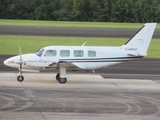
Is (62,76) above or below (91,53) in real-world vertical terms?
below

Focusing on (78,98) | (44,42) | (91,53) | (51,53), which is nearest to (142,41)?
(91,53)

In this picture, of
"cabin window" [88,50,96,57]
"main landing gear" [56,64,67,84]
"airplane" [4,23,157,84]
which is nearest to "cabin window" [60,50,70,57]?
"airplane" [4,23,157,84]

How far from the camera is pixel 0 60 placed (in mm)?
34750

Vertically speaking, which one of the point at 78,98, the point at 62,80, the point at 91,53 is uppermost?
the point at 91,53

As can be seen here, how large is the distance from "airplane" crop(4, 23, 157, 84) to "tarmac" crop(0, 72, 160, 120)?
2.69ft

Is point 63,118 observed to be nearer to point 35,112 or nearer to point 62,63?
point 35,112

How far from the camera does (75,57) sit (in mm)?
25375

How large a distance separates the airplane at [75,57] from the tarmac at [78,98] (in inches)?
32.3

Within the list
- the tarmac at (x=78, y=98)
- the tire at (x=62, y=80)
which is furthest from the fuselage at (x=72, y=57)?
the tarmac at (x=78, y=98)

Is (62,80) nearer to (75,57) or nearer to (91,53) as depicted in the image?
(75,57)

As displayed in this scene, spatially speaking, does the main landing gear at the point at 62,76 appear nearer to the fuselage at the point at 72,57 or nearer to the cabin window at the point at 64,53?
the fuselage at the point at 72,57

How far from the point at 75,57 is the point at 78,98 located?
493 centimetres

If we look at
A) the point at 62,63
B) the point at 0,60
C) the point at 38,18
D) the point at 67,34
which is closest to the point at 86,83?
the point at 62,63

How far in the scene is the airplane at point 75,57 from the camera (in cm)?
2502
